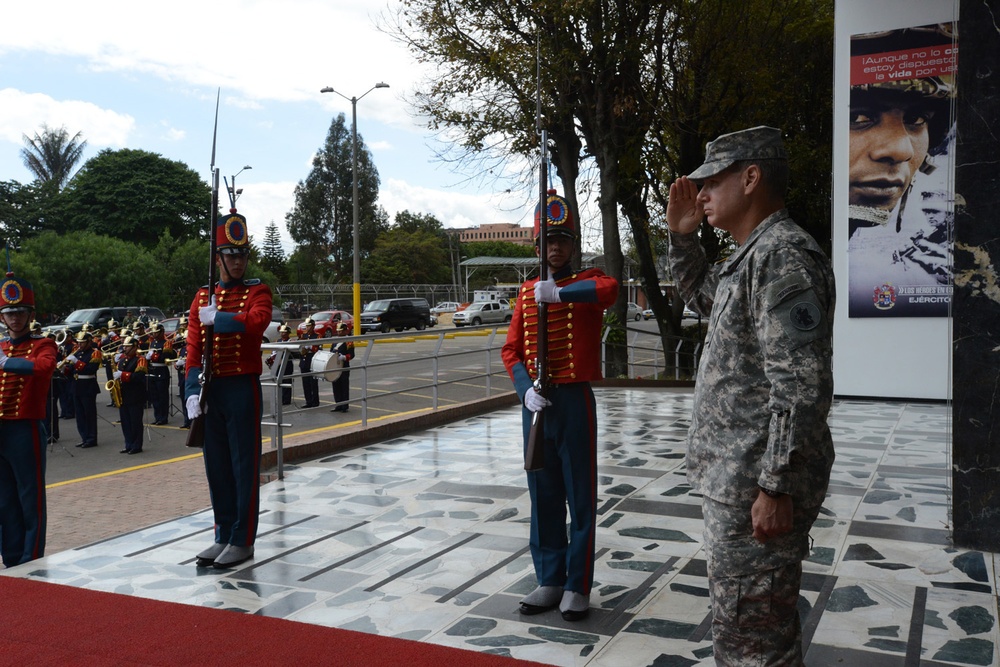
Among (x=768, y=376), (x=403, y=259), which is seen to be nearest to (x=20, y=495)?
(x=768, y=376)

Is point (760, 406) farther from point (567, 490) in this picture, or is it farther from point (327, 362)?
point (327, 362)

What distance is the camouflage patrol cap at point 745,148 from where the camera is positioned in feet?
8.96

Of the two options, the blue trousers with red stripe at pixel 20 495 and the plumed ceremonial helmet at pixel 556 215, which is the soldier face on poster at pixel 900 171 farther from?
the blue trousers with red stripe at pixel 20 495

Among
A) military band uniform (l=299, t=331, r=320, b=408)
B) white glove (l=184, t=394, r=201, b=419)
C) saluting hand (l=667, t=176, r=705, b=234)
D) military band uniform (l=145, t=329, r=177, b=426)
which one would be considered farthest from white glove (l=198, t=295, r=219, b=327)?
military band uniform (l=145, t=329, r=177, b=426)

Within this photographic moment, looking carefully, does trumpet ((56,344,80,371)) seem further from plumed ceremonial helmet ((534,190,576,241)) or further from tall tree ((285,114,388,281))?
tall tree ((285,114,388,281))

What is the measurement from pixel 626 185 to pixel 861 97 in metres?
7.81

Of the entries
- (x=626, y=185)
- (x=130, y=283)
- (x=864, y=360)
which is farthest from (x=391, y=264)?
(x=864, y=360)

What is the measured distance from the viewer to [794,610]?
2.67 meters

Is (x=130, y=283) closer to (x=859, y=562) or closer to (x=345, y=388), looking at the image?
(x=345, y=388)

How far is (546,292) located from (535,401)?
0.54 m

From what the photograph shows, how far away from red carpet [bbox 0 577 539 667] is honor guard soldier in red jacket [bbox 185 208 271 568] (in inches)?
34.4

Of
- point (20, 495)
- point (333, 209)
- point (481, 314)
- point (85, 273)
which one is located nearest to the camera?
point (20, 495)

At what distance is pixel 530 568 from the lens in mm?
5223

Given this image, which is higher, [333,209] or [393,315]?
[333,209]
